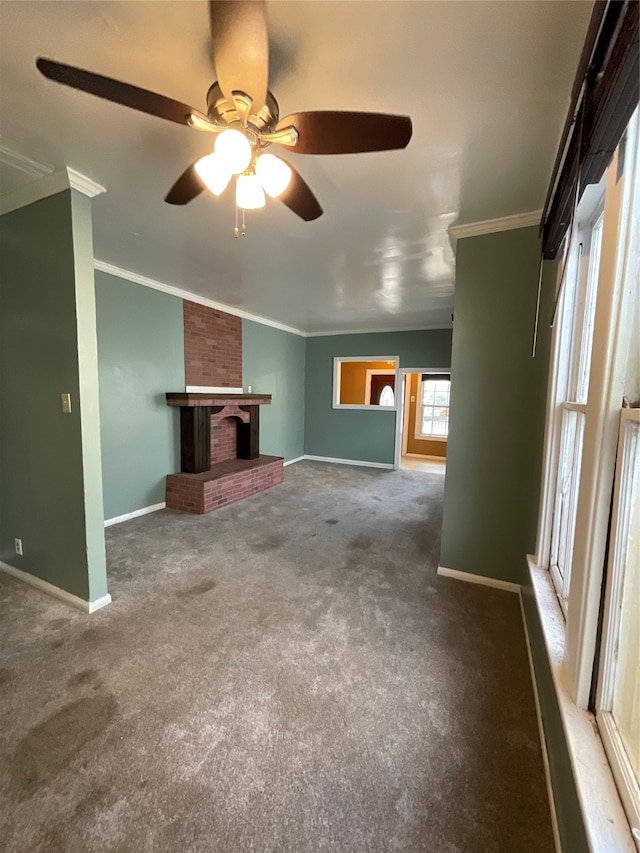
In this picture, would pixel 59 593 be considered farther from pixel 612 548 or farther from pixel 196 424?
pixel 612 548

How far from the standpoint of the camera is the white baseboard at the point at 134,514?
3434 millimetres

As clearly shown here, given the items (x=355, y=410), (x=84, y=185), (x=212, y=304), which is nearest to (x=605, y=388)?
(x=84, y=185)

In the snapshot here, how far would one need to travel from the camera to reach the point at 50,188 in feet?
6.28

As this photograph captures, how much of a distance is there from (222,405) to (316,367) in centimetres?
268

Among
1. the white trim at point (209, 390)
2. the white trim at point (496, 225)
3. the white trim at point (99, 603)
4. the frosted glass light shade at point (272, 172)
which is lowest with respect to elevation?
the white trim at point (99, 603)

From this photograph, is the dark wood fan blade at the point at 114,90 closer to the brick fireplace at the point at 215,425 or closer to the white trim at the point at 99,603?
the white trim at the point at 99,603

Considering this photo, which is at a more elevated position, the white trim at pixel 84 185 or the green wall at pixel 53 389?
the white trim at pixel 84 185

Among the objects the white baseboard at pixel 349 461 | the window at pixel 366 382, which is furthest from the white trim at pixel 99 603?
the window at pixel 366 382

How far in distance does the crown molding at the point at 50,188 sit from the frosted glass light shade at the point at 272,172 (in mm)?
1232

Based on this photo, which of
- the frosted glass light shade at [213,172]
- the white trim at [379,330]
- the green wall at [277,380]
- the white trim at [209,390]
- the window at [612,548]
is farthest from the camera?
the white trim at [379,330]

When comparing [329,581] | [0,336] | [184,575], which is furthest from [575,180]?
[0,336]

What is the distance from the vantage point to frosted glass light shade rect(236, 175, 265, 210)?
1407 mm

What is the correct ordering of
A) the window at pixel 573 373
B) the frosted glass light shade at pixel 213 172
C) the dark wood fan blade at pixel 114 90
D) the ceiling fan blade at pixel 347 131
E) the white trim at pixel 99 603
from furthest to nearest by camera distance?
the white trim at pixel 99 603, the window at pixel 573 373, the frosted glass light shade at pixel 213 172, the ceiling fan blade at pixel 347 131, the dark wood fan blade at pixel 114 90

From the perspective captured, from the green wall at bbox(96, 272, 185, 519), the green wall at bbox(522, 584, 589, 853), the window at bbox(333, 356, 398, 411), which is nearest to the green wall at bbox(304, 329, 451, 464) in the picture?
the window at bbox(333, 356, 398, 411)
